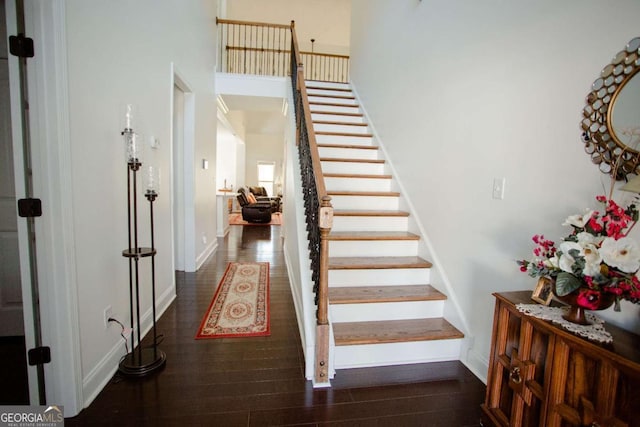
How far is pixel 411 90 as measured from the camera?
304 cm

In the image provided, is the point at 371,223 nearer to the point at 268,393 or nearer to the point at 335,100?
the point at 268,393

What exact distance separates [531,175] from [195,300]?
2.98 m

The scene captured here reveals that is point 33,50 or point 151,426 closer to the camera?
point 33,50

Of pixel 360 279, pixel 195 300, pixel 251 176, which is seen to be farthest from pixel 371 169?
pixel 251 176

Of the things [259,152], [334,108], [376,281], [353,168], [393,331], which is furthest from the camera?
[259,152]

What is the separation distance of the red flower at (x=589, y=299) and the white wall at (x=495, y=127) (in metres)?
0.33

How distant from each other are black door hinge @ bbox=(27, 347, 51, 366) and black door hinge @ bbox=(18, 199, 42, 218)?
672 millimetres

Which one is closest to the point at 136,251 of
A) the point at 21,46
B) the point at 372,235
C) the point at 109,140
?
the point at 109,140

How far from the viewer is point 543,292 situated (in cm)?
144

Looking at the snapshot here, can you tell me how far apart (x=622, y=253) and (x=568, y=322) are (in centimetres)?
35

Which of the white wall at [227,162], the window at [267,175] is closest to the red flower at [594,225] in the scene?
the white wall at [227,162]

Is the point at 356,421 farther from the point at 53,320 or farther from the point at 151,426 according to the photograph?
the point at 53,320

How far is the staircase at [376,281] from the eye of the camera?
80.7 inches

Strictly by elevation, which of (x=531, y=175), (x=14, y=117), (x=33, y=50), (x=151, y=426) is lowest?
(x=151, y=426)
